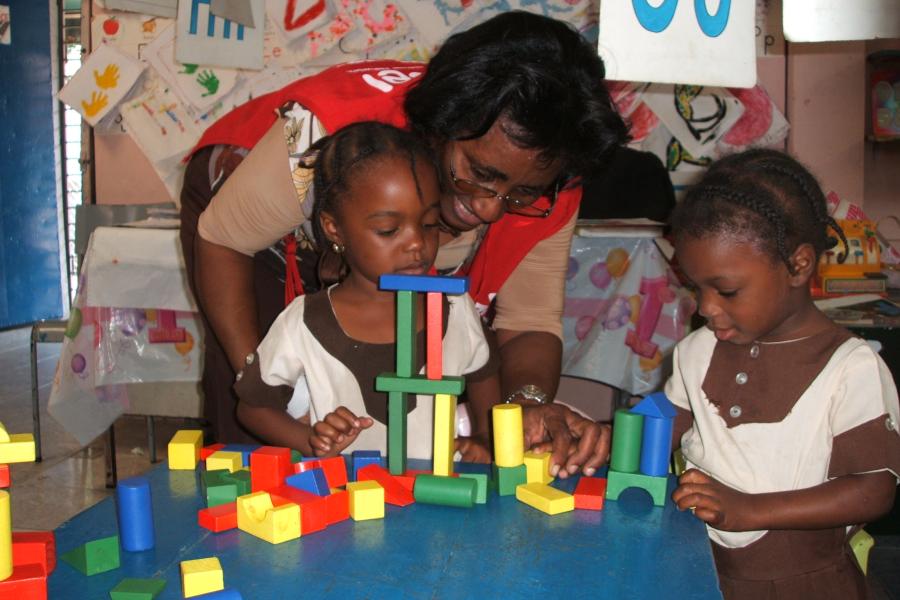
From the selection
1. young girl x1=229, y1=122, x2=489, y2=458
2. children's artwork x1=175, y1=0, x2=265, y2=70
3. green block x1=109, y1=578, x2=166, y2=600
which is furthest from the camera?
children's artwork x1=175, y1=0, x2=265, y2=70

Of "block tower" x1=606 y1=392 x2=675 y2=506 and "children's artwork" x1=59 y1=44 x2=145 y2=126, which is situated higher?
"children's artwork" x1=59 y1=44 x2=145 y2=126

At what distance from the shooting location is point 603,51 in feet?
3.89

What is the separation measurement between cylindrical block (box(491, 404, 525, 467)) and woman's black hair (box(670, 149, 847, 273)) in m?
0.42

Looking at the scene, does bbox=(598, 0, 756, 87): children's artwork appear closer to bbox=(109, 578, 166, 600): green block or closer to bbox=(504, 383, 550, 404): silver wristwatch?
bbox=(504, 383, 550, 404): silver wristwatch

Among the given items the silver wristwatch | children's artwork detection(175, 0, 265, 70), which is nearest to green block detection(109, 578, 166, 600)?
the silver wristwatch

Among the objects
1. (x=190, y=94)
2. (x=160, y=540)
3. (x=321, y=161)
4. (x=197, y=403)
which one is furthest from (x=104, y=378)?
(x=160, y=540)

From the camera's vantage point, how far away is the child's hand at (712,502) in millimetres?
907

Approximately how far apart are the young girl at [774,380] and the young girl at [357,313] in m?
0.39

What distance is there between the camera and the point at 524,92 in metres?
1.16

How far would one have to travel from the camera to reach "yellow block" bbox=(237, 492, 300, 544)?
2.64 feet

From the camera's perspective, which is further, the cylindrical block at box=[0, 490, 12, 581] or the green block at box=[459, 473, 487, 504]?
the green block at box=[459, 473, 487, 504]

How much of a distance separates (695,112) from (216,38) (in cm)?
189

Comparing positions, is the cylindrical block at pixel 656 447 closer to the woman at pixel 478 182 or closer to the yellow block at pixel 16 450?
the woman at pixel 478 182

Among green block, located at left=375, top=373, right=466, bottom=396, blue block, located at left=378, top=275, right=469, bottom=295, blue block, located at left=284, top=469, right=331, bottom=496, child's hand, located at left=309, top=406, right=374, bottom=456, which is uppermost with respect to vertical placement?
blue block, located at left=378, top=275, right=469, bottom=295
